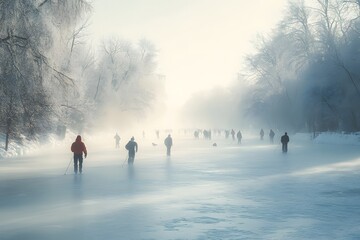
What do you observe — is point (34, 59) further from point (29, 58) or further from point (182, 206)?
point (182, 206)

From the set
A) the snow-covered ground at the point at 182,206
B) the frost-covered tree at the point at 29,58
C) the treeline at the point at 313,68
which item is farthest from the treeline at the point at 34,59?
the treeline at the point at 313,68

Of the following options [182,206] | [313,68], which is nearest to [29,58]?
[182,206]

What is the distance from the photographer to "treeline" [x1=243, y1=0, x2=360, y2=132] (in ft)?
127

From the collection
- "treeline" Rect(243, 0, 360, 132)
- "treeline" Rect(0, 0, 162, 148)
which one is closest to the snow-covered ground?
"treeline" Rect(0, 0, 162, 148)

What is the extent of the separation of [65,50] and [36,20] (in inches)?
95.2

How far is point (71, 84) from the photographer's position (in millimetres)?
16625

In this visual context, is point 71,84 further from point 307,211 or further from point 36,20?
point 307,211

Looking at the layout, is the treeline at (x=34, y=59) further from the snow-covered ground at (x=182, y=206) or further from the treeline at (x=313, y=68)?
the treeline at (x=313, y=68)

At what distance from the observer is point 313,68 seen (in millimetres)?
43906

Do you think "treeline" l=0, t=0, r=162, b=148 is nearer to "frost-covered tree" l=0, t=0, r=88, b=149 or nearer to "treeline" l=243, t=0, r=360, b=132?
"frost-covered tree" l=0, t=0, r=88, b=149

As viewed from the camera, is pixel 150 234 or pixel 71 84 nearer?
pixel 150 234

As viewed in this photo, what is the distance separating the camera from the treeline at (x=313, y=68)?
38625 mm

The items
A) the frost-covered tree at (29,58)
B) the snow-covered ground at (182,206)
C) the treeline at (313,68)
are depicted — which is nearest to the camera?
the snow-covered ground at (182,206)

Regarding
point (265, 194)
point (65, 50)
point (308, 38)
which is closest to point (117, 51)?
point (308, 38)
